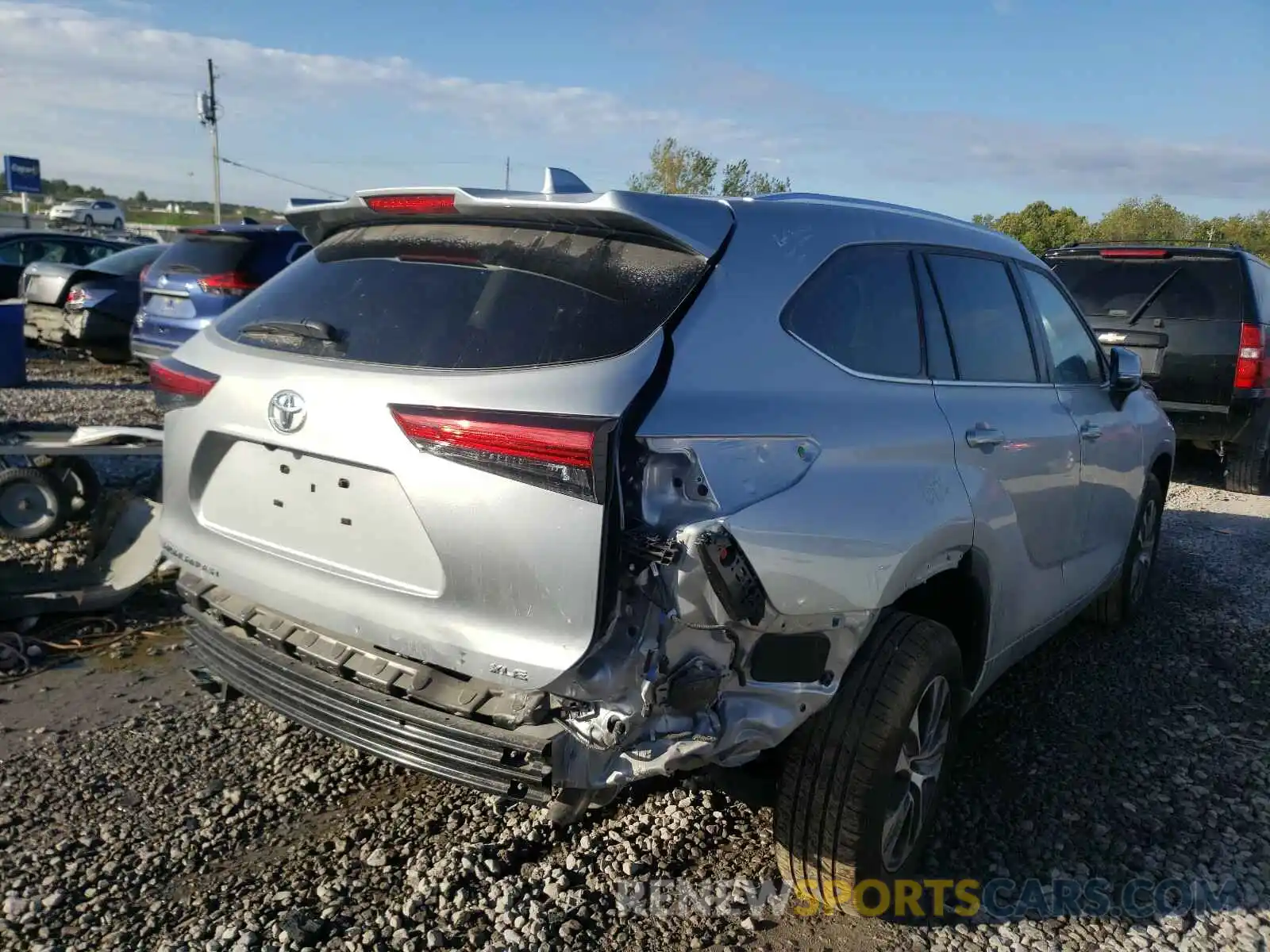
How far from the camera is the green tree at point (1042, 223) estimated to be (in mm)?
30203

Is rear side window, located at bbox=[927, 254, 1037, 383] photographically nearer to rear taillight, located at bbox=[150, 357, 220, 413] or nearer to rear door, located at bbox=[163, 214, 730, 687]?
rear door, located at bbox=[163, 214, 730, 687]

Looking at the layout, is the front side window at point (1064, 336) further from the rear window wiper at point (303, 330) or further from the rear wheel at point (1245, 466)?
the rear wheel at point (1245, 466)

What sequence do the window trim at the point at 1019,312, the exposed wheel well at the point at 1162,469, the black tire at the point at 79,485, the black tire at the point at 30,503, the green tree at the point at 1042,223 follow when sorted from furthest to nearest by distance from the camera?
the green tree at the point at 1042,223 < the exposed wheel well at the point at 1162,469 < the black tire at the point at 79,485 < the black tire at the point at 30,503 < the window trim at the point at 1019,312

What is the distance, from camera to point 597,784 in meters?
2.32

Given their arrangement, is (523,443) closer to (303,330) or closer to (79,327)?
(303,330)

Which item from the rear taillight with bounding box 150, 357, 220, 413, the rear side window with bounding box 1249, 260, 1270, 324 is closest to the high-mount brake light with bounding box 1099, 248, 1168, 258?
the rear side window with bounding box 1249, 260, 1270, 324

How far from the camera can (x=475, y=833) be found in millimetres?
3174

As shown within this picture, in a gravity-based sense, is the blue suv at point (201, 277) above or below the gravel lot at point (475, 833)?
above

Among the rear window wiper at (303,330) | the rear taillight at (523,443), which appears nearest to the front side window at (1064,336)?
the rear taillight at (523,443)

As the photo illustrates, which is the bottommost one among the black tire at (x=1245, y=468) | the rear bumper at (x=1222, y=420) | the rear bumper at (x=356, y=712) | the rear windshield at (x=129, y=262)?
the black tire at (x=1245, y=468)

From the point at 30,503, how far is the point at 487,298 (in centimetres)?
366

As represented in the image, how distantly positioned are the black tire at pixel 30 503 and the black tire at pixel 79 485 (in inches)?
2.1

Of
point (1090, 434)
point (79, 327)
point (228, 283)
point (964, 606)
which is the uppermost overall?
point (1090, 434)

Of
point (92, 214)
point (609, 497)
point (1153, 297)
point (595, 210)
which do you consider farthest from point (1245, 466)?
point (92, 214)
